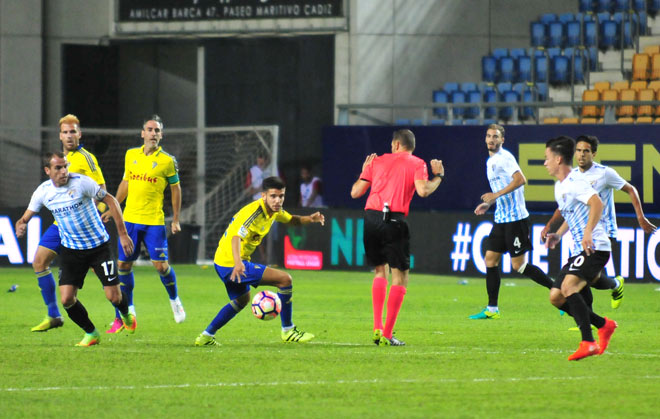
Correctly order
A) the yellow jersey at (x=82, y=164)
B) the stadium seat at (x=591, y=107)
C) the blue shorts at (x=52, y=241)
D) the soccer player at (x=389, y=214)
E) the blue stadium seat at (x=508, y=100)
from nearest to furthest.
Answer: the soccer player at (x=389, y=214), the blue shorts at (x=52, y=241), the yellow jersey at (x=82, y=164), the stadium seat at (x=591, y=107), the blue stadium seat at (x=508, y=100)

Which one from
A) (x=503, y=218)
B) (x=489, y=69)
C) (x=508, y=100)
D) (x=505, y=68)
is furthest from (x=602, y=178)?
(x=489, y=69)

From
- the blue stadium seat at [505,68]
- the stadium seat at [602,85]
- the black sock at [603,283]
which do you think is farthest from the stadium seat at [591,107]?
the black sock at [603,283]

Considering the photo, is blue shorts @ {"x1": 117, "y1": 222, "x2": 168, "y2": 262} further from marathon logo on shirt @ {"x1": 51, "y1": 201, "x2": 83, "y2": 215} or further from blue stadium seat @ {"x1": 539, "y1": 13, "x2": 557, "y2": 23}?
blue stadium seat @ {"x1": 539, "y1": 13, "x2": 557, "y2": 23}

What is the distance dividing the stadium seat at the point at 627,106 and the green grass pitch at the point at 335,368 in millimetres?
9032

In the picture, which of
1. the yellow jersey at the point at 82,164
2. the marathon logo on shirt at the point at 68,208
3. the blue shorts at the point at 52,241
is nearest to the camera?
the marathon logo on shirt at the point at 68,208

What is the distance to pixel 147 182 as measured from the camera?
13.4 m

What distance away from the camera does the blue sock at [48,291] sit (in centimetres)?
1224

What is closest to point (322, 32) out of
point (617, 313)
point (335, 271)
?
point (335, 271)

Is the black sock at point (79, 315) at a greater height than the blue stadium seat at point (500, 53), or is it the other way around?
the blue stadium seat at point (500, 53)

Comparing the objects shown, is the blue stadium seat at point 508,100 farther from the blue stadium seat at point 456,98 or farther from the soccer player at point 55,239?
the soccer player at point 55,239

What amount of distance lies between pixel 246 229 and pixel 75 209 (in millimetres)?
1577

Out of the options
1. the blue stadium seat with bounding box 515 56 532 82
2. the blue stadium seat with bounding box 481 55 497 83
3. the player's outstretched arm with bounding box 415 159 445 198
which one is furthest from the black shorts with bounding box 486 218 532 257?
the blue stadium seat with bounding box 481 55 497 83

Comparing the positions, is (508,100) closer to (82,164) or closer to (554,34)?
(554,34)

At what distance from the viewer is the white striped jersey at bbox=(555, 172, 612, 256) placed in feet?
33.4
